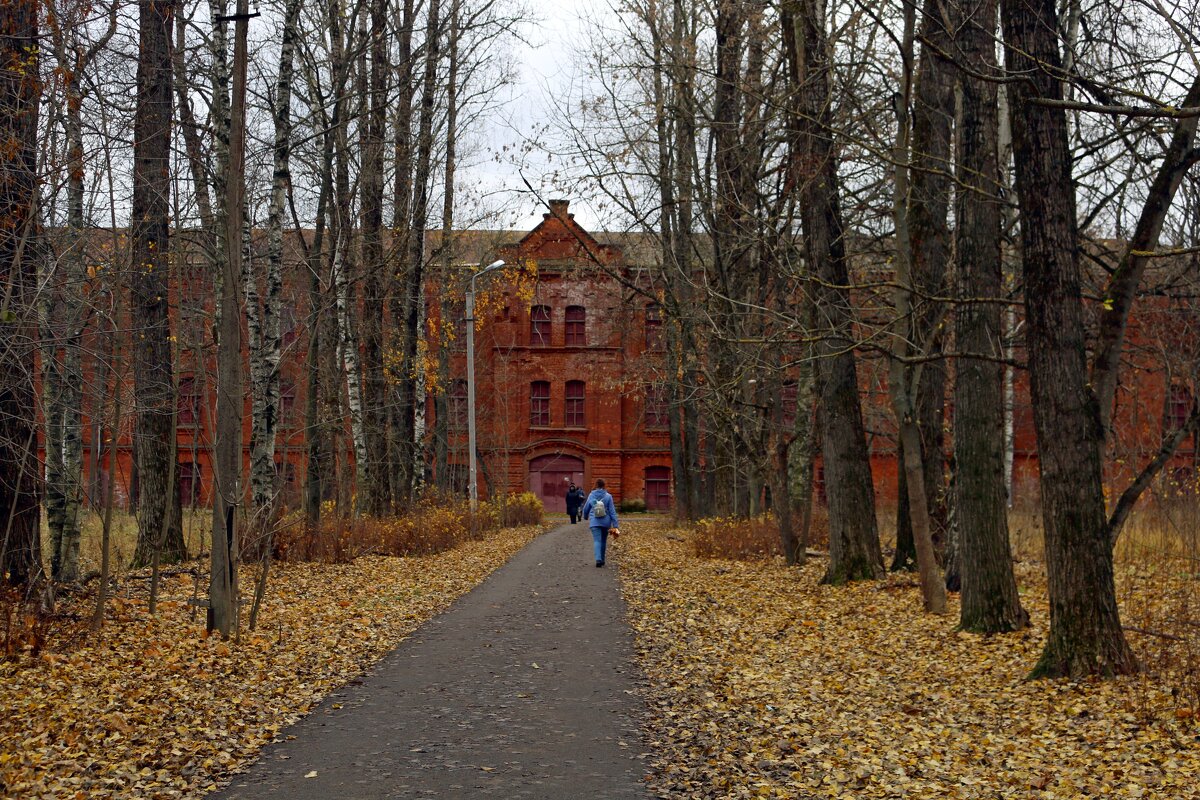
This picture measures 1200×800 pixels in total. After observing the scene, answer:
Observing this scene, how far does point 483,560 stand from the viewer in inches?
902

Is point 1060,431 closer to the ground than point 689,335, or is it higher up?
closer to the ground

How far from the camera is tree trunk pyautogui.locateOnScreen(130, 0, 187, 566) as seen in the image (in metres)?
15.8

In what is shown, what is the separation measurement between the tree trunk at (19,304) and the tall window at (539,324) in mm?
42496

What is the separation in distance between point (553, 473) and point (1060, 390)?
151ft

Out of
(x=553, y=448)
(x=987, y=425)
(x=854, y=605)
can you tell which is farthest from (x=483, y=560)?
(x=553, y=448)

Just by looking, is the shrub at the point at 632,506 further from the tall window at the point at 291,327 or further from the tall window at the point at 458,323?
the tall window at the point at 291,327

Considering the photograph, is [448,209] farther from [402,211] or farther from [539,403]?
[539,403]

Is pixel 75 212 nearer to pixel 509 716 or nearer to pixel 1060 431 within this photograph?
pixel 509 716

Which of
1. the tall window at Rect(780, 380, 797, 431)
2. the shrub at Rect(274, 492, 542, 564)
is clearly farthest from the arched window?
the tall window at Rect(780, 380, 797, 431)

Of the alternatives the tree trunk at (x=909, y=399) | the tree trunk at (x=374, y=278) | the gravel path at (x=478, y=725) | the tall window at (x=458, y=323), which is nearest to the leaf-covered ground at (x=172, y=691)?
the gravel path at (x=478, y=725)

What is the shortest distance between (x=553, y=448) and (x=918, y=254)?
Answer: 40.2 metres

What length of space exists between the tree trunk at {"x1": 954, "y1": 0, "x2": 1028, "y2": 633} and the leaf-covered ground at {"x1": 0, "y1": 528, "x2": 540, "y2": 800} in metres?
6.29

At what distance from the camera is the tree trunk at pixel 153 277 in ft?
52.0

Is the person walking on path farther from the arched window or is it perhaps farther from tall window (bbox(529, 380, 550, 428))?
tall window (bbox(529, 380, 550, 428))
